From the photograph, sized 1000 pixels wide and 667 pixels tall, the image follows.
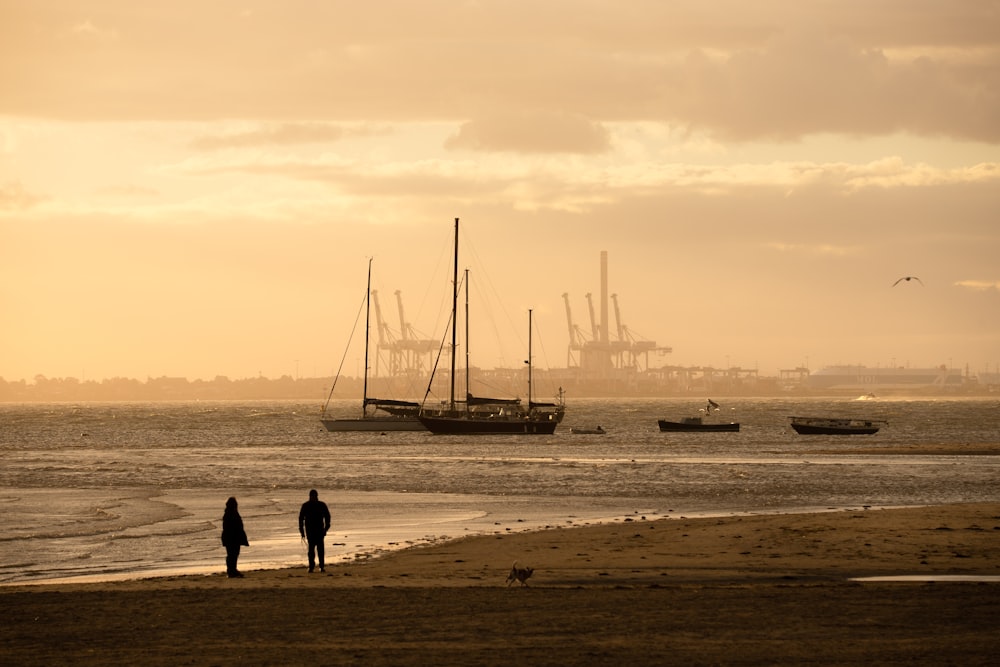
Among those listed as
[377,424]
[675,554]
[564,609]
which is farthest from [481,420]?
[564,609]

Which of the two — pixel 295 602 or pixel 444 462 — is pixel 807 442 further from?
pixel 295 602

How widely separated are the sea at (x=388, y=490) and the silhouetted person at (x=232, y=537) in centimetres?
151

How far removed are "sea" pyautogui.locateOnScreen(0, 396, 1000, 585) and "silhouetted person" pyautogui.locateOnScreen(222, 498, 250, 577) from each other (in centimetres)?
151

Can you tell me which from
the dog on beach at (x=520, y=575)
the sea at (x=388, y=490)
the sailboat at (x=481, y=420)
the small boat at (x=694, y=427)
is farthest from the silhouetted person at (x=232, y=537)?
the small boat at (x=694, y=427)

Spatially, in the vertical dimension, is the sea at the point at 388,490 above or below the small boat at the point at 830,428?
below

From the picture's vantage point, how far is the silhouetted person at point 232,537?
838 inches

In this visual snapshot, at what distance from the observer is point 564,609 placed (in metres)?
16.9

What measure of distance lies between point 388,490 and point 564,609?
29546 millimetres

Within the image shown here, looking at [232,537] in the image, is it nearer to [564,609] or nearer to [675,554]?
[564,609]

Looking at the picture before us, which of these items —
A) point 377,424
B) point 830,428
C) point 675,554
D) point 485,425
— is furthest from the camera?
point 377,424

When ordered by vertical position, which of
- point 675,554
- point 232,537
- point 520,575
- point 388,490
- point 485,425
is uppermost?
point 485,425

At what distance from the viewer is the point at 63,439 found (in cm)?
11250

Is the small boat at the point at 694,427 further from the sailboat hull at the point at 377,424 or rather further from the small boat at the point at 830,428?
the sailboat hull at the point at 377,424

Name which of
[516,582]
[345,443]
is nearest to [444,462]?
[345,443]
